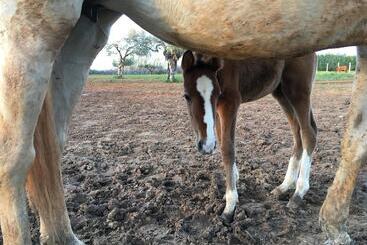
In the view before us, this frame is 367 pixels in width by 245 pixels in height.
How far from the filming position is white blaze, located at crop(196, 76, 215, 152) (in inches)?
148

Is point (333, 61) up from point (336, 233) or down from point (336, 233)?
up

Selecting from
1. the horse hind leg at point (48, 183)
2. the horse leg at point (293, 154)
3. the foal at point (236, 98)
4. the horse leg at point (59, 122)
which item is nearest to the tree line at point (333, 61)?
the horse leg at point (293, 154)

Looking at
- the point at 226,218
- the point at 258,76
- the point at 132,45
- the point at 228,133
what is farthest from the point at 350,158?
the point at 132,45

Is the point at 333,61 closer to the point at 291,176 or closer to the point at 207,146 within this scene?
the point at 291,176

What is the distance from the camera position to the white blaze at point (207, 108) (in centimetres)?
376

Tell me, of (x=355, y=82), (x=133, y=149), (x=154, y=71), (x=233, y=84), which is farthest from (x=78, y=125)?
(x=154, y=71)

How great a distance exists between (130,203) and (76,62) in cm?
153

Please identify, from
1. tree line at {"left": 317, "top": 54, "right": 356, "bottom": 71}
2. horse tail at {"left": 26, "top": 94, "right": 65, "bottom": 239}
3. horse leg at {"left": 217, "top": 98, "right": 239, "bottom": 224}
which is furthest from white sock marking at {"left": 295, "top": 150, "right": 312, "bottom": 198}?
tree line at {"left": 317, "top": 54, "right": 356, "bottom": 71}

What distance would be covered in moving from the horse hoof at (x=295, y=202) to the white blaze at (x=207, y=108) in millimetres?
919

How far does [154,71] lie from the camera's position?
211 feet

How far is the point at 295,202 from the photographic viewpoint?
3973 millimetres

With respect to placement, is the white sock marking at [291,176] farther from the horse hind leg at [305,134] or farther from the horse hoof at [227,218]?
the horse hoof at [227,218]

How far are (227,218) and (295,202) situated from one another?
0.78m

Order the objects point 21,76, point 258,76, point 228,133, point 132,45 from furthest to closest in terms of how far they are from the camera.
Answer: point 132,45
point 258,76
point 228,133
point 21,76
